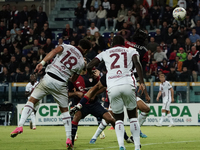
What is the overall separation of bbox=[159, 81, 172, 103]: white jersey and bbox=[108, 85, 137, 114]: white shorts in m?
11.4

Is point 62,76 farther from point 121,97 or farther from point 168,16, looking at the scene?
point 168,16

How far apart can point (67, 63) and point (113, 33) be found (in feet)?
46.6

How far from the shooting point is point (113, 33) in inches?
886

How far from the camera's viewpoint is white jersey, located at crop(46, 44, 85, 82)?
8.52 metres

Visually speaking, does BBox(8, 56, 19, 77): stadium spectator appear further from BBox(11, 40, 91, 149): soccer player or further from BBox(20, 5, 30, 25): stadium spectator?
BBox(11, 40, 91, 149): soccer player

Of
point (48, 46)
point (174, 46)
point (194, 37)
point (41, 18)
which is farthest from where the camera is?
point (41, 18)

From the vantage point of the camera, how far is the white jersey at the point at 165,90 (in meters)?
18.5

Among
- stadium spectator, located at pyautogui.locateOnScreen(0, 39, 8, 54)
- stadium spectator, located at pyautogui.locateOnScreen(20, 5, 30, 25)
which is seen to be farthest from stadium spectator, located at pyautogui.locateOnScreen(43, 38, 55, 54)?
stadium spectator, located at pyautogui.locateOnScreen(20, 5, 30, 25)

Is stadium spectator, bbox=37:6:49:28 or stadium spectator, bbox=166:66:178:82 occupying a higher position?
stadium spectator, bbox=37:6:49:28

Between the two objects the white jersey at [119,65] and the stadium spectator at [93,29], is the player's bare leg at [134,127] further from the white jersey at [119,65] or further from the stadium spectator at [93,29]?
the stadium spectator at [93,29]

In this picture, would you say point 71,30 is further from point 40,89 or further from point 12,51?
point 40,89

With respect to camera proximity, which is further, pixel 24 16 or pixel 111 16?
pixel 24 16

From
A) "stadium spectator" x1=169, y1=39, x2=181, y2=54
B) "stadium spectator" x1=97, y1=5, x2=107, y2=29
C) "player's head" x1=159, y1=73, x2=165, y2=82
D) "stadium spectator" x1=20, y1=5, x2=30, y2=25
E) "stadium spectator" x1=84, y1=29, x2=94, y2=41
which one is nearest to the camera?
"player's head" x1=159, y1=73, x2=165, y2=82

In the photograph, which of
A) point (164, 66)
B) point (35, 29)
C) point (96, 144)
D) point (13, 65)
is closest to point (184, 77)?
point (164, 66)
